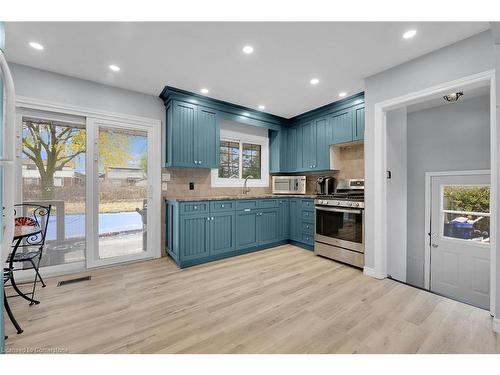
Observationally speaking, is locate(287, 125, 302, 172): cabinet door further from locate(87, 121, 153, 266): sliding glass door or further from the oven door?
locate(87, 121, 153, 266): sliding glass door

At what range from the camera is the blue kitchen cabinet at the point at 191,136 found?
10.6ft

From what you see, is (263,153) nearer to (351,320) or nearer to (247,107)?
(247,107)

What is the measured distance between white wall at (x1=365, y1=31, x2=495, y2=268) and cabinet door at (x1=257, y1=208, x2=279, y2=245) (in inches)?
61.7

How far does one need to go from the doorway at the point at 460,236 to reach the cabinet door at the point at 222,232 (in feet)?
9.84

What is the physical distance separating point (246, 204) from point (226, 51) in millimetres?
2151

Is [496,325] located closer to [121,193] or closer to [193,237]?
[193,237]

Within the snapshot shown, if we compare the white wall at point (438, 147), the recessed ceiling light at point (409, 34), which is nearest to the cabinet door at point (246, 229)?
the white wall at point (438, 147)

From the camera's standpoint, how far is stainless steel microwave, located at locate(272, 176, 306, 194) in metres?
4.32

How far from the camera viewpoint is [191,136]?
3373 millimetres

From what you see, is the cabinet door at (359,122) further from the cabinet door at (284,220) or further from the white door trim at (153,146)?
the white door trim at (153,146)

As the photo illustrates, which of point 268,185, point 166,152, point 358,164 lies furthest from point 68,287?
point 358,164

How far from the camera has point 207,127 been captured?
3.51 meters

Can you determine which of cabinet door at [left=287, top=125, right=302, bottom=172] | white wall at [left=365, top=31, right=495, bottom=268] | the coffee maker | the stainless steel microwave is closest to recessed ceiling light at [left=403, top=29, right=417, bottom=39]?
white wall at [left=365, top=31, right=495, bottom=268]

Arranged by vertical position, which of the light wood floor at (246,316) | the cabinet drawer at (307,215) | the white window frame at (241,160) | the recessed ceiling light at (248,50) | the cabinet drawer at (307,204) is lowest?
the light wood floor at (246,316)
